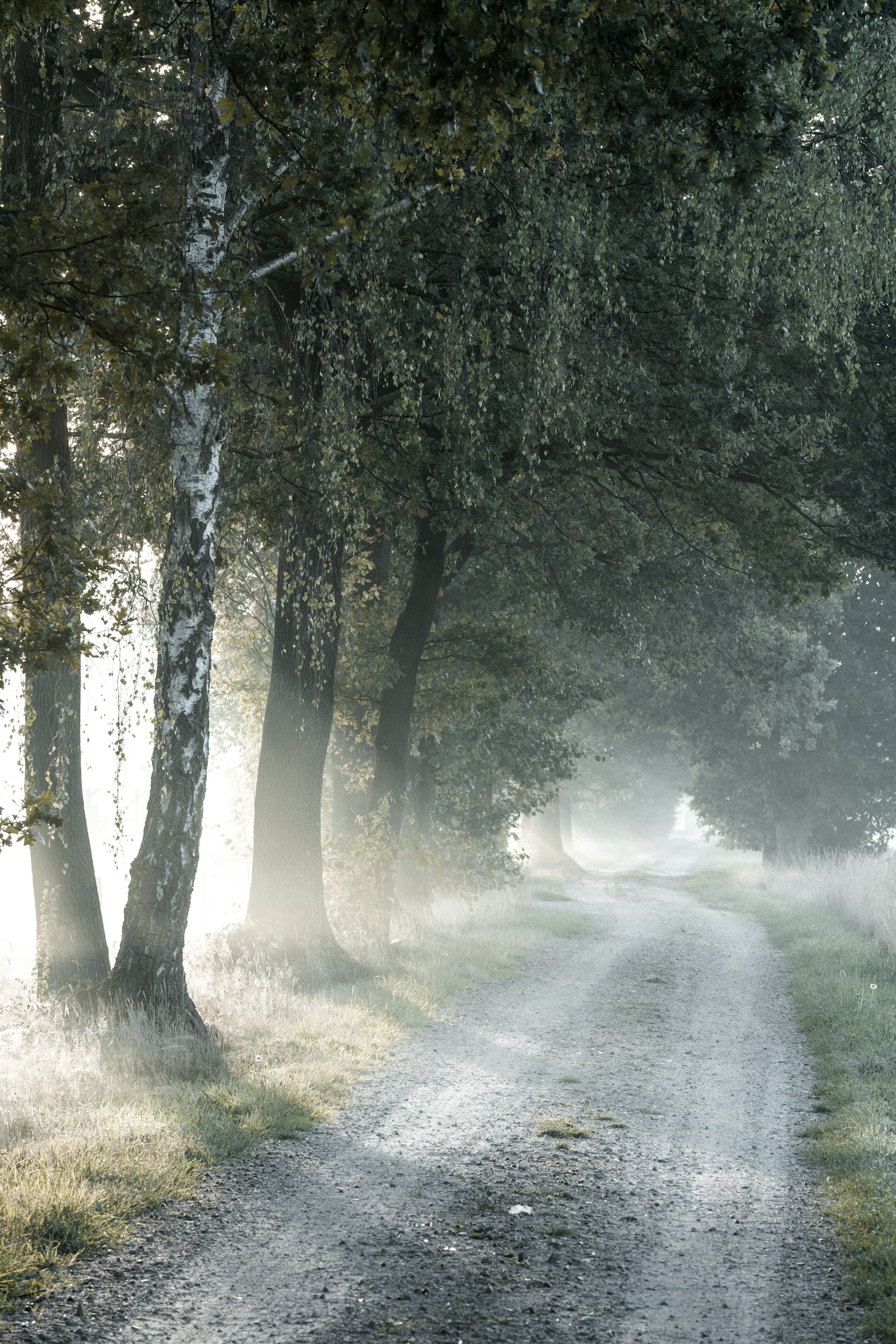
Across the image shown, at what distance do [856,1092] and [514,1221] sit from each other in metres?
3.77

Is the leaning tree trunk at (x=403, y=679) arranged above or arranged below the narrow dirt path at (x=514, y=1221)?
above

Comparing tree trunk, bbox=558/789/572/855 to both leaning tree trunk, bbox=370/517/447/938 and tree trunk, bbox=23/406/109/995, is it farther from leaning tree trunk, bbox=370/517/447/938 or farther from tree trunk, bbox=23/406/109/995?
tree trunk, bbox=23/406/109/995

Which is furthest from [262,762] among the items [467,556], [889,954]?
[889,954]

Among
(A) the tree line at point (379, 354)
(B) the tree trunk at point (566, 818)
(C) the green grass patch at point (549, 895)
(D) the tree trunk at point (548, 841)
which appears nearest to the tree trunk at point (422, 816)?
(A) the tree line at point (379, 354)

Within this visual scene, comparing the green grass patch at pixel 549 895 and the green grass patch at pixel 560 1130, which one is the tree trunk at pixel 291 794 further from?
the green grass patch at pixel 549 895

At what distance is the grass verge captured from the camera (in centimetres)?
489

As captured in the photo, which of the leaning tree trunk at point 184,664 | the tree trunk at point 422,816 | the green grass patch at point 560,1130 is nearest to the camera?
the green grass patch at point 560,1130

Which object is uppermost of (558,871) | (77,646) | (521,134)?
(521,134)

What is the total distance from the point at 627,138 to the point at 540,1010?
8735mm

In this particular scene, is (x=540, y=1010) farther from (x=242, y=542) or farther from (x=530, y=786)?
(x=530, y=786)

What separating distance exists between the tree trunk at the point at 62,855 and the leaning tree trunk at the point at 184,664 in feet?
5.76

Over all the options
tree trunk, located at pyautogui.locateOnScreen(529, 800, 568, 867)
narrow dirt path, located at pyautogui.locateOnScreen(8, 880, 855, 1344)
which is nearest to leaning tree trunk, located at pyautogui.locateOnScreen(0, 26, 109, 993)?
narrow dirt path, located at pyautogui.locateOnScreen(8, 880, 855, 1344)

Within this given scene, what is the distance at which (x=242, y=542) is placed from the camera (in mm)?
11273

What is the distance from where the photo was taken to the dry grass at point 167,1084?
5.10 meters
